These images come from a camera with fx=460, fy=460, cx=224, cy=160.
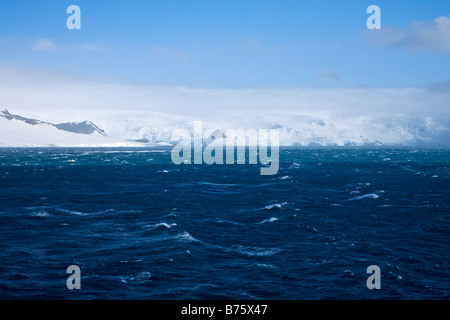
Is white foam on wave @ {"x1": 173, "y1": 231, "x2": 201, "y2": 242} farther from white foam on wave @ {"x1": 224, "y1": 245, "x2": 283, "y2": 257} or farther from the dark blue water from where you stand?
white foam on wave @ {"x1": 224, "y1": 245, "x2": 283, "y2": 257}

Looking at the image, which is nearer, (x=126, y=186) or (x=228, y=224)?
→ (x=228, y=224)

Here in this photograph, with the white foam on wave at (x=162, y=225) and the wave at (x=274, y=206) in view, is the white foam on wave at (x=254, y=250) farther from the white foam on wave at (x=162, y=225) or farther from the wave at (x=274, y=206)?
the wave at (x=274, y=206)

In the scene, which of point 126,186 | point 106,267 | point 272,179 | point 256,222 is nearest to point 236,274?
point 106,267

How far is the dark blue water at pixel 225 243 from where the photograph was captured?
1160 inches

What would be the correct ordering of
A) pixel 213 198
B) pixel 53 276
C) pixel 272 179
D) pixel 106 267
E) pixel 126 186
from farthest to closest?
1. pixel 272 179
2. pixel 126 186
3. pixel 213 198
4. pixel 106 267
5. pixel 53 276

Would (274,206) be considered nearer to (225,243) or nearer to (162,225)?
(162,225)

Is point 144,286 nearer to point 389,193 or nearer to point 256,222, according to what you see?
point 256,222

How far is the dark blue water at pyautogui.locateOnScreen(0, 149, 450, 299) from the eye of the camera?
29.5 meters

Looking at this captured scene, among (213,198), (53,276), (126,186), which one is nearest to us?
(53,276)

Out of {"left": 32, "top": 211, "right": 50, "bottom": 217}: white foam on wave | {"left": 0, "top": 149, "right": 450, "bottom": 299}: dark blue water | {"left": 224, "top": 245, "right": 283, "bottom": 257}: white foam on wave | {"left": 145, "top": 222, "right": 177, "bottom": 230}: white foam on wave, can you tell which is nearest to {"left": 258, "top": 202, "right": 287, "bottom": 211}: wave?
{"left": 0, "top": 149, "right": 450, "bottom": 299}: dark blue water

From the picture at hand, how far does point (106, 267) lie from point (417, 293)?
2121 cm

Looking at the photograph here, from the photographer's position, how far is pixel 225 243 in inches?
1609
